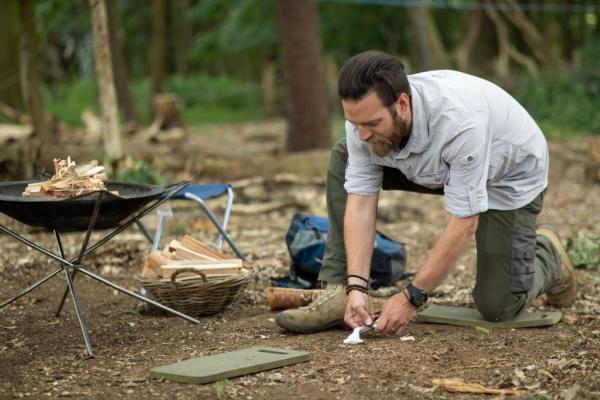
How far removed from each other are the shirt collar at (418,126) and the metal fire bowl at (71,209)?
131cm

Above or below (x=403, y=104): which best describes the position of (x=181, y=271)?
below

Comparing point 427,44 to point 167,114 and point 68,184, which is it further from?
point 68,184

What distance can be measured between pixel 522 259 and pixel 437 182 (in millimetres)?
736

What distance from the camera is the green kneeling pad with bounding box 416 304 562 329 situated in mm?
4785

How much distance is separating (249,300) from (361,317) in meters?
1.33

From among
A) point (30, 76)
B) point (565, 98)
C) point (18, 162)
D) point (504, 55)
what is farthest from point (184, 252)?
point (504, 55)

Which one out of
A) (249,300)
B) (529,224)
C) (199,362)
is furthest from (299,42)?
(199,362)

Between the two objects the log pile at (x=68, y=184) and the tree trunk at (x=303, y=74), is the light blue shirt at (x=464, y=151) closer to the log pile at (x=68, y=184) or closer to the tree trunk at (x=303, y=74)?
the log pile at (x=68, y=184)

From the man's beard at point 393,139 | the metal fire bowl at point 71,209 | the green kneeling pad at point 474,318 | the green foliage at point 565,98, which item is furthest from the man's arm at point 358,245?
the green foliage at point 565,98

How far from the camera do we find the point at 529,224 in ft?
15.5

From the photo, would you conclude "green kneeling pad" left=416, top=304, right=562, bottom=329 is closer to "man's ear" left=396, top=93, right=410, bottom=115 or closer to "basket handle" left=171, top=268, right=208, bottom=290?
"basket handle" left=171, top=268, right=208, bottom=290

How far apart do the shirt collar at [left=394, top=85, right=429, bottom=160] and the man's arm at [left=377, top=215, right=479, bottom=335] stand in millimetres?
355

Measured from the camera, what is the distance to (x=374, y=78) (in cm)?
391

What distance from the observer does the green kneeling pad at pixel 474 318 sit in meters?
4.79
